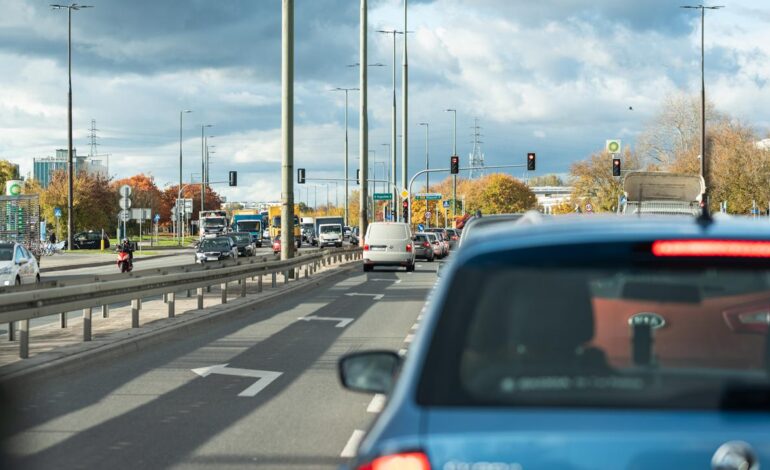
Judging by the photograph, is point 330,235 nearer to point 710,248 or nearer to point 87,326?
point 87,326

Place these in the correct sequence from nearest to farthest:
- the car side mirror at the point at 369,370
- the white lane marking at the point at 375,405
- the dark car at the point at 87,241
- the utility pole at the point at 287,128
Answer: the car side mirror at the point at 369,370, the white lane marking at the point at 375,405, the utility pole at the point at 287,128, the dark car at the point at 87,241

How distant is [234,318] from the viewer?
21.2 m

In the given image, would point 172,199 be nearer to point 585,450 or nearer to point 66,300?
point 66,300

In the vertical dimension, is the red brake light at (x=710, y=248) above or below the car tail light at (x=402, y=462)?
above

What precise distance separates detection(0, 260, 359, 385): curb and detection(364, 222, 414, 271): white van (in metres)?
19.7

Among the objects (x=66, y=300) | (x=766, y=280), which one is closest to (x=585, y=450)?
(x=766, y=280)

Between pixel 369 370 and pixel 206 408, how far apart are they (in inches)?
267

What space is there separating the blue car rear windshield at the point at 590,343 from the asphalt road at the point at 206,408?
468 centimetres

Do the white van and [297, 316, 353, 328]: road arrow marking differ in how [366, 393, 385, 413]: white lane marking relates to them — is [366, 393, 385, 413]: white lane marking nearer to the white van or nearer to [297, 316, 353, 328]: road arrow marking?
[297, 316, 353, 328]: road arrow marking

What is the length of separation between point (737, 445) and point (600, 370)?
509 mm

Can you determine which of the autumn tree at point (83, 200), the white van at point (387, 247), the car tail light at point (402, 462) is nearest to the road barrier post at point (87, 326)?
the car tail light at point (402, 462)

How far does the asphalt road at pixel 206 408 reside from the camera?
27.4ft

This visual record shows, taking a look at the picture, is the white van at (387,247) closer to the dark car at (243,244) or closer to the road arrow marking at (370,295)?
the road arrow marking at (370,295)

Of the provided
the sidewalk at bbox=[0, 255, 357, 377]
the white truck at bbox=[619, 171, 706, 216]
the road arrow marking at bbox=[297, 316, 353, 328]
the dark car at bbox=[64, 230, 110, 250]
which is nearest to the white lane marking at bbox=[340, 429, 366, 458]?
the sidewalk at bbox=[0, 255, 357, 377]
